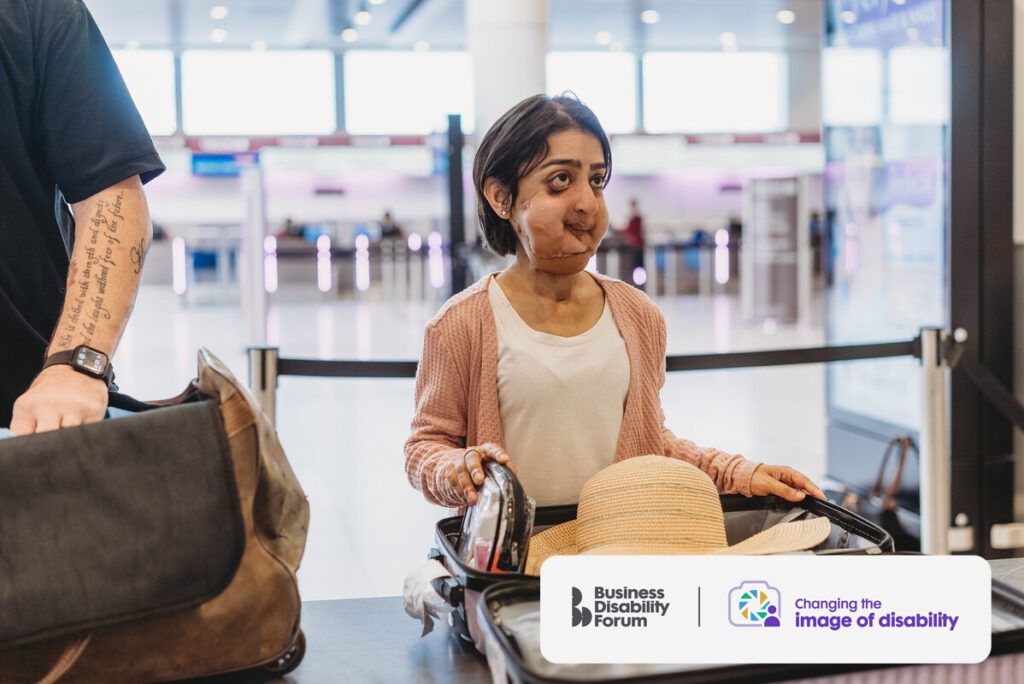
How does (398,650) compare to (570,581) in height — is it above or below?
below

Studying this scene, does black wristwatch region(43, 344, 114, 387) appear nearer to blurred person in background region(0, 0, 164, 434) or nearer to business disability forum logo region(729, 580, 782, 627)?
blurred person in background region(0, 0, 164, 434)

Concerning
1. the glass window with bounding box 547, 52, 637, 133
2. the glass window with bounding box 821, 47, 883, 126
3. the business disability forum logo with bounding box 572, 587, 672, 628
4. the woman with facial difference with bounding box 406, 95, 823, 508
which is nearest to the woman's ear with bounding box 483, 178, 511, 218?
the woman with facial difference with bounding box 406, 95, 823, 508

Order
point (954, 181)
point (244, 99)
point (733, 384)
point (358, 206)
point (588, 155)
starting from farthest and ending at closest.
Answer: point (358, 206) → point (244, 99) → point (733, 384) → point (954, 181) → point (588, 155)

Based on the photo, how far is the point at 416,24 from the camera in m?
19.9

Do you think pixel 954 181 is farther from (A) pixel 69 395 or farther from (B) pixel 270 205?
(B) pixel 270 205

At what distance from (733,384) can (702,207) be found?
1716cm

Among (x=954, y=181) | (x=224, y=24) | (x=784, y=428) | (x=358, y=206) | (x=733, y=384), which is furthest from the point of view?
(x=358, y=206)

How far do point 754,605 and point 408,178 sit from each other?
24.0 m

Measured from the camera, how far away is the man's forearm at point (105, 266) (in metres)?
1.29

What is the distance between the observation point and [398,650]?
4.25 ft

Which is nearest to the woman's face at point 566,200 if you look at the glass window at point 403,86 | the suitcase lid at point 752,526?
the suitcase lid at point 752,526

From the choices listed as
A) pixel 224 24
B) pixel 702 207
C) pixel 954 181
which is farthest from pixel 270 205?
pixel 954 181

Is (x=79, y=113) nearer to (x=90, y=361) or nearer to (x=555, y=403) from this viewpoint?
(x=90, y=361)

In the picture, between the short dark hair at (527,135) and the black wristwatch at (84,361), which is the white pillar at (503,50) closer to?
the short dark hair at (527,135)
